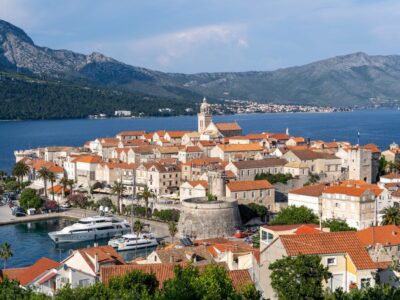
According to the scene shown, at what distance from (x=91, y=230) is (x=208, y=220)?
11344 millimetres

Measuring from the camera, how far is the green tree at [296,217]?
51.7m

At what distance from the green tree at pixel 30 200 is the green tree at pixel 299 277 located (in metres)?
55.6

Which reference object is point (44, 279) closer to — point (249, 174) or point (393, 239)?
point (393, 239)

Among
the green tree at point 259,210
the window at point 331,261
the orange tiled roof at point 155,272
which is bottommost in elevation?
the green tree at point 259,210

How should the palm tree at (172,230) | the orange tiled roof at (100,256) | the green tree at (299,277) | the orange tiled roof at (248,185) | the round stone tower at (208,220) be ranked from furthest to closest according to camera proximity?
the orange tiled roof at (248,185), the round stone tower at (208,220), the palm tree at (172,230), the orange tiled roof at (100,256), the green tree at (299,277)

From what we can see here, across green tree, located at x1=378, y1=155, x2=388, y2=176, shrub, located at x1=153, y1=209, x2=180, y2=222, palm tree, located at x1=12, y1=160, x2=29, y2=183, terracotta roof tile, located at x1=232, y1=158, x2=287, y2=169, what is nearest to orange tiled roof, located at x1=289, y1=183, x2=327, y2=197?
shrub, located at x1=153, y1=209, x2=180, y2=222

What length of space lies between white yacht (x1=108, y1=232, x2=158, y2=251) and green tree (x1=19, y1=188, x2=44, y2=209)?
19584 mm

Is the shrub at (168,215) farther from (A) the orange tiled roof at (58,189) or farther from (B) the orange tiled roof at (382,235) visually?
(B) the orange tiled roof at (382,235)

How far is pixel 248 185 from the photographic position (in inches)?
2542

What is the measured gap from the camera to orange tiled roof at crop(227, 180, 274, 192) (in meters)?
63.6

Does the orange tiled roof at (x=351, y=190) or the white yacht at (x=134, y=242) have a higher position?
the orange tiled roof at (x=351, y=190)

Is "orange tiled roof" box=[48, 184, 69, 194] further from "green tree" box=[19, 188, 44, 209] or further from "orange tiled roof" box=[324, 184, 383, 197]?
"orange tiled roof" box=[324, 184, 383, 197]

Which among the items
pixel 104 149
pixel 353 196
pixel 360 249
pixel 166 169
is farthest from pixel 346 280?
pixel 104 149

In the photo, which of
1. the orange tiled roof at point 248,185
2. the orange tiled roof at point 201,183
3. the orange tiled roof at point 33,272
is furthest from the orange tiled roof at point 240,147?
the orange tiled roof at point 33,272
